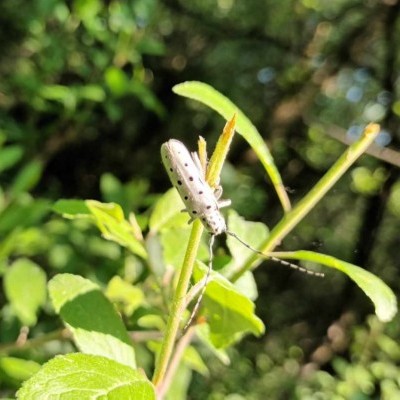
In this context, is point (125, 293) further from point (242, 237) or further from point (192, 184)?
point (192, 184)

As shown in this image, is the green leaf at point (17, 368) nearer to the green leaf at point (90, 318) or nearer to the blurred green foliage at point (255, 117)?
the green leaf at point (90, 318)

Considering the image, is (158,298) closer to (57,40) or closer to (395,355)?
(57,40)

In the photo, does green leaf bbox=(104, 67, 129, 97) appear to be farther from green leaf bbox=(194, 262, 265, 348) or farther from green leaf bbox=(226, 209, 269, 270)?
green leaf bbox=(194, 262, 265, 348)

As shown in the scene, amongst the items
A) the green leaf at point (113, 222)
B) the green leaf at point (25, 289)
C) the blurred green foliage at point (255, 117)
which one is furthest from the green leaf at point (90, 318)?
the blurred green foliage at point (255, 117)

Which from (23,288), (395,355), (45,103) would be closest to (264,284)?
(395,355)

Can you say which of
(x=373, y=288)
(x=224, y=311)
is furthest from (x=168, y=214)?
(x=373, y=288)
